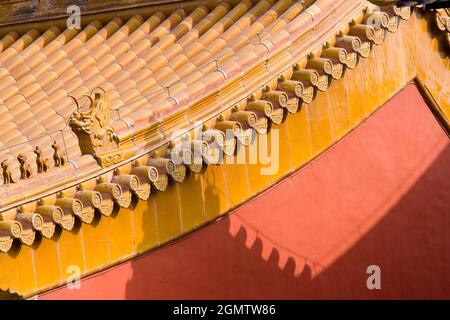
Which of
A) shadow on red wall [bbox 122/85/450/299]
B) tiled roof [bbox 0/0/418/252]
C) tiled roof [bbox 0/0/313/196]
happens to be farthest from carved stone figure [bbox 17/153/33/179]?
shadow on red wall [bbox 122/85/450/299]

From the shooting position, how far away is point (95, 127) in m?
14.3

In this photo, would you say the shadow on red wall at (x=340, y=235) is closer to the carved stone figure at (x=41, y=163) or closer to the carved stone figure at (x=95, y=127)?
the carved stone figure at (x=95, y=127)

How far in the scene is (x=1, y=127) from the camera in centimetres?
1619

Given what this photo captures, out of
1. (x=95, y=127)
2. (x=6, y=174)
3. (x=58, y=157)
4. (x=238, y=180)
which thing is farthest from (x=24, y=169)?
(x=238, y=180)

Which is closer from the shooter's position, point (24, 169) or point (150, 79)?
point (24, 169)

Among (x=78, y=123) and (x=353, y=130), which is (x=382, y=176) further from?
(x=78, y=123)

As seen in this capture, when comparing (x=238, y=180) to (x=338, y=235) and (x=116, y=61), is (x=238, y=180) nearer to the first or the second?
(x=338, y=235)

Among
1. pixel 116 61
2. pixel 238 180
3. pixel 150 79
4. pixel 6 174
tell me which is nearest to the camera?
pixel 6 174

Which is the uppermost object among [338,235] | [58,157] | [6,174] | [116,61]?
[116,61]

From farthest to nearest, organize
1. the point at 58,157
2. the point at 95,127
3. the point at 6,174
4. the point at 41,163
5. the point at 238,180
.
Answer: the point at 238,180 < the point at 95,127 < the point at 58,157 < the point at 41,163 < the point at 6,174

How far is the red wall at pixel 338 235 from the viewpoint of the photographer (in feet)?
49.3

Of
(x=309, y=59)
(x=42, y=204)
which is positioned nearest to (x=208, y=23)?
(x=309, y=59)

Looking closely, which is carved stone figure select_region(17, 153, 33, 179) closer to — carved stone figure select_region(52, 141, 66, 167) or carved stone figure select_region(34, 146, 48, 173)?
carved stone figure select_region(34, 146, 48, 173)

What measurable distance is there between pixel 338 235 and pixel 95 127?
293cm
